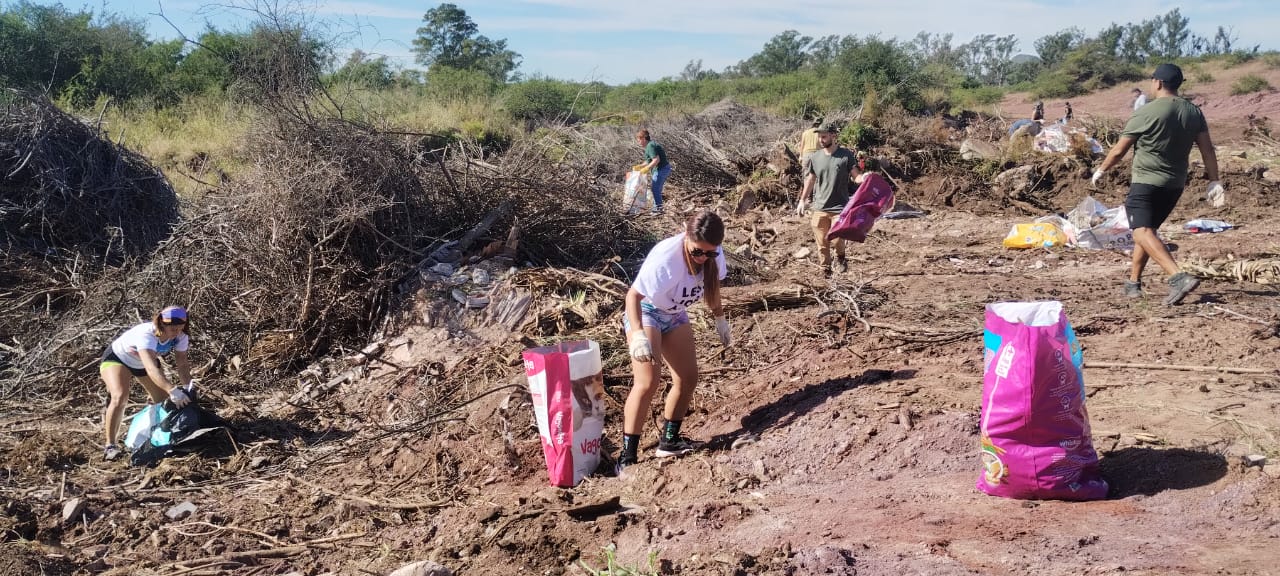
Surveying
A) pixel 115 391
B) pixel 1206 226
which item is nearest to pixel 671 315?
pixel 115 391

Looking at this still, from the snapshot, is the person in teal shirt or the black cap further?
the person in teal shirt

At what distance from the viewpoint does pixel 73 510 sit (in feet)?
15.1

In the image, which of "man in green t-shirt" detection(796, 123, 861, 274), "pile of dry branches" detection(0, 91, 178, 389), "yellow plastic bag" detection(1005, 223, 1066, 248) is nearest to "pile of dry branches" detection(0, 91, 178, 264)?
"pile of dry branches" detection(0, 91, 178, 389)

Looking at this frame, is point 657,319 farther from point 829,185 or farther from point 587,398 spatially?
point 829,185

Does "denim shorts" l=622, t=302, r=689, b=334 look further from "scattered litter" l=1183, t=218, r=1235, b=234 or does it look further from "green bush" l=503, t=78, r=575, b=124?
"green bush" l=503, t=78, r=575, b=124

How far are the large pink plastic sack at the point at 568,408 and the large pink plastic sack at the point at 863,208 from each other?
142 inches

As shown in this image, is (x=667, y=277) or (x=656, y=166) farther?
(x=656, y=166)

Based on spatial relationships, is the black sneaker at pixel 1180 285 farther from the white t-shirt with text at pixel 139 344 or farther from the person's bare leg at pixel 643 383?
the white t-shirt with text at pixel 139 344

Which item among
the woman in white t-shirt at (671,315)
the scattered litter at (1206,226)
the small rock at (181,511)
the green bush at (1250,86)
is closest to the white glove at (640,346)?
the woman in white t-shirt at (671,315)

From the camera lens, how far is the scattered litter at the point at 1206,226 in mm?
9898

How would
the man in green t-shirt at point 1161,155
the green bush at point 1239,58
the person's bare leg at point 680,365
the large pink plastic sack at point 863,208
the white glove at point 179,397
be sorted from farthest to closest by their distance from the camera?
the green bush at point 1239,58, the large pink plastic sack at point 863,208, the man in green t-shirt at point 1161,155, the white glove at point 179,397, the person's bare leg at point 680,365

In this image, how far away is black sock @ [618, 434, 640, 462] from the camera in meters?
4.43

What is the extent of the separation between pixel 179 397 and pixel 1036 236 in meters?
7.99

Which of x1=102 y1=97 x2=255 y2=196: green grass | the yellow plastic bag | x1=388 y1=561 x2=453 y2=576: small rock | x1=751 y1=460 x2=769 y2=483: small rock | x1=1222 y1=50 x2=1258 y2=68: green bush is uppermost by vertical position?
x1=1222 y1=50 x2=1258 y2=68: green bush
